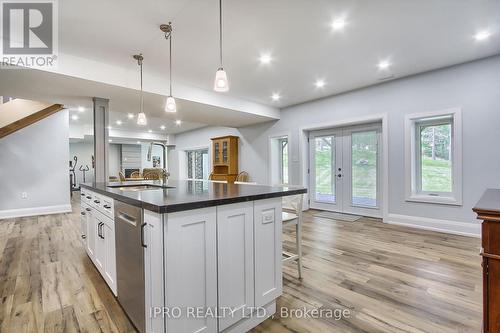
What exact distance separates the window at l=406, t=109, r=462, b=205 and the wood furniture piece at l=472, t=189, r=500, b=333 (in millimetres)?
3343

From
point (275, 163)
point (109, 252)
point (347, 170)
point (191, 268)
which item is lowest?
point (109, 252)

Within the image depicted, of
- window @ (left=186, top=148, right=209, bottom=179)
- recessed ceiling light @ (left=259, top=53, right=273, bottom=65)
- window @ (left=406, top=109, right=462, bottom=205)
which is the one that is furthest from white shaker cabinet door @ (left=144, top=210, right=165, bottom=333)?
window @ (left=186, top=148, right=209, bottom=179)

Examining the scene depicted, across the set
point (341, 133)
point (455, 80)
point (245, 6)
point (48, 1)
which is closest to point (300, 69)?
point (245, 6)

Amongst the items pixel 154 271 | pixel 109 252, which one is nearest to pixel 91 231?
pixel 109 252

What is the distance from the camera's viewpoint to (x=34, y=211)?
18.3 ft

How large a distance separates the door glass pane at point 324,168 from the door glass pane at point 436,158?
5.61 feet

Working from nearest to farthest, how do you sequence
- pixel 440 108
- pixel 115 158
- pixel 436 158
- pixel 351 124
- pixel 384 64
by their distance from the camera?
pixel 384 64, pixel 440 108, pixel 436 158, pixel 351 124, pixel 115 158

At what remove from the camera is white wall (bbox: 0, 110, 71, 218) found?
532 cm

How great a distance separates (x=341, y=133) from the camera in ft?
17.4

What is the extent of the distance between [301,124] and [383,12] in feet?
11.1

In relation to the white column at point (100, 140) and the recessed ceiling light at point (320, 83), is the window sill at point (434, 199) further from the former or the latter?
the white column at point (100, 140)

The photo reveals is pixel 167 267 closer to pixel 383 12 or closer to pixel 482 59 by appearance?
pixel 383 12

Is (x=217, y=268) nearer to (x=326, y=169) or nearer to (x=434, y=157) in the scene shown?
(x=434, y=157)

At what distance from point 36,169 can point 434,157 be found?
27.2 feet
